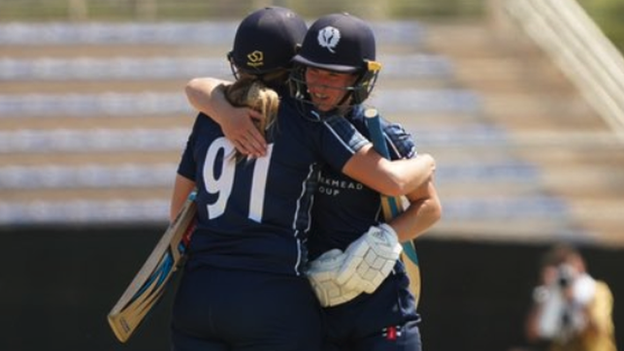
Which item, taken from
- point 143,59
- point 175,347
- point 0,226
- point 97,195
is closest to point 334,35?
point 175,347

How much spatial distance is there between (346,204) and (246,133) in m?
0.39

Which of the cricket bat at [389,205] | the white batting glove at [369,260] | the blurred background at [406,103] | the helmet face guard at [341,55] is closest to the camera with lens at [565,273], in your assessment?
the blurred background at [406,103]

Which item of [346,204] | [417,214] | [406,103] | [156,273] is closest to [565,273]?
[406,103]

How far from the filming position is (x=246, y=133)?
12.6ft

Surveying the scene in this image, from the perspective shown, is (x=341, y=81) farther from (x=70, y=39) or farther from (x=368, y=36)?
(x=70, y=39)

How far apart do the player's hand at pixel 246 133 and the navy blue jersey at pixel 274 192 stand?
0.03 metres

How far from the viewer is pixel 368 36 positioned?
12.9 ft

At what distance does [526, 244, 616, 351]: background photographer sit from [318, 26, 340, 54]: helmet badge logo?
16.1ft

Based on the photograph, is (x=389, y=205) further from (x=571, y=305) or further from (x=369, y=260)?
(x=571, y=305)

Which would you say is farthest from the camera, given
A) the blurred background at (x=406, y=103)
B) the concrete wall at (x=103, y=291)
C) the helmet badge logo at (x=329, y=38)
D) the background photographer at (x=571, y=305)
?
the blurred background at (x=406, y=103)

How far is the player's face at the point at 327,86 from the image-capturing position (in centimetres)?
387

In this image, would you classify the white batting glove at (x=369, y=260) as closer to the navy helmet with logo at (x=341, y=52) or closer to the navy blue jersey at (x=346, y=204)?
the navy blue jersey at (x=346, y=204)

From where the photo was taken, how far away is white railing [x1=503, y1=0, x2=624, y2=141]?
11648mm

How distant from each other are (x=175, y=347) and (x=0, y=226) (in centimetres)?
432
